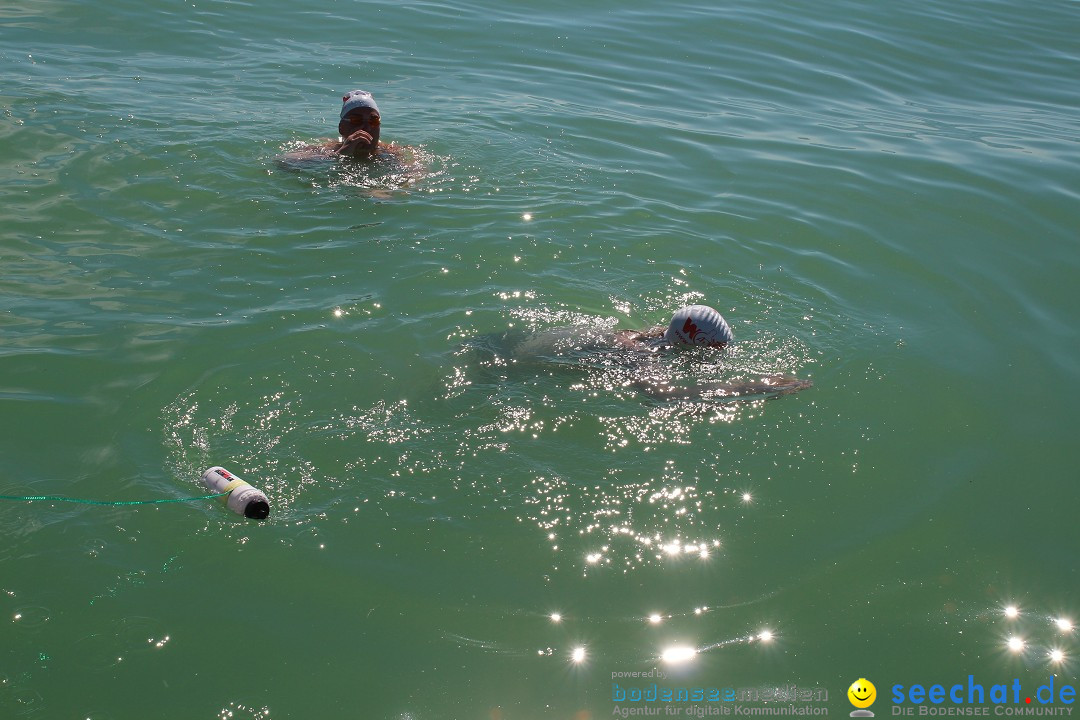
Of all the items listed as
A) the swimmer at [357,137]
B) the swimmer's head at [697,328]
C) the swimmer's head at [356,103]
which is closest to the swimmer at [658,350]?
the swimmer's head at [697,328]

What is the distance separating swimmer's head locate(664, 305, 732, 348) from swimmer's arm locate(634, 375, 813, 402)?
0.32 metres

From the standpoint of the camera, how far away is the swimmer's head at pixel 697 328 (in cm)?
675

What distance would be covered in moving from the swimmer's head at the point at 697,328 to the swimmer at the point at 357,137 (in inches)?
173

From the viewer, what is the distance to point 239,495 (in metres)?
4.91

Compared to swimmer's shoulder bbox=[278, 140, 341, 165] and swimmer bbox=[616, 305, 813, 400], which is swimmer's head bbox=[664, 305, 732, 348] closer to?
swimmer bbox=[616, 305, 813, 400]

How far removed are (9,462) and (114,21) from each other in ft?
33.9

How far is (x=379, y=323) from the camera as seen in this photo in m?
7.12

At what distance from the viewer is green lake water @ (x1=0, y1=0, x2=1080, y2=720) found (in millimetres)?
4539

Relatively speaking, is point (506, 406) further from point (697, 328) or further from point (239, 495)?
point (239, 495)

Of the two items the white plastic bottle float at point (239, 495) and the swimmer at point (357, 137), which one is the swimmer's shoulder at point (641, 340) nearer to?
the white plastic bottle float at point (239, 495)

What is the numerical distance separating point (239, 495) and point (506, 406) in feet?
6.40

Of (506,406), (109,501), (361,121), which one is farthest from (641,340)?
(361,121)

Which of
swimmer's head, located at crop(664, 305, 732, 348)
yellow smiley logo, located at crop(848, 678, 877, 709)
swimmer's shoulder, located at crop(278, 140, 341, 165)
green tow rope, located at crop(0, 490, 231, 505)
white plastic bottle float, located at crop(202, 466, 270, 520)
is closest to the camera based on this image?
yellow smiley logo, located at crop(848, 678, 877, 709)

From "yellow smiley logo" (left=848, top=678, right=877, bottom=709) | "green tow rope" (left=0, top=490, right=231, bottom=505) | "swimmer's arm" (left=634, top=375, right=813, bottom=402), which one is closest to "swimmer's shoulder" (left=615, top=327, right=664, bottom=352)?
"swimmer's arm" (left=634, top=375, right=813, bottom=402)
